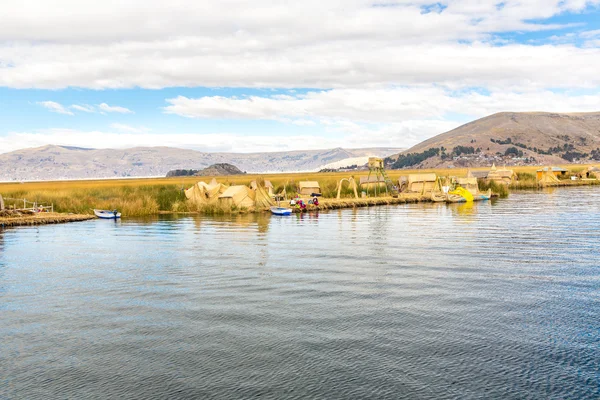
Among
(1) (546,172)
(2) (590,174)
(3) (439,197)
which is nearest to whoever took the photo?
(3) (439,197)

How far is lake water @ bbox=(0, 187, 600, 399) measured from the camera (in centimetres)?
948

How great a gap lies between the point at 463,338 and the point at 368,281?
5.86 metres


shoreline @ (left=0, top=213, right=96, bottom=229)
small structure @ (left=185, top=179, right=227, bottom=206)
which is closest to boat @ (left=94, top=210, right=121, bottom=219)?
shoreline @ (left=0, top=213, right=96, bottom=229)

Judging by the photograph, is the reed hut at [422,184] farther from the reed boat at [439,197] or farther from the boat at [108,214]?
Result: the boat at [108,214]

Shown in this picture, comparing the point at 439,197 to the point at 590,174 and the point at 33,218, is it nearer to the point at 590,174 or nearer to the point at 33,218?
the point at 33,218

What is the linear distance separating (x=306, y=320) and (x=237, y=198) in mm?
36249

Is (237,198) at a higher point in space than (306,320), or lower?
higher

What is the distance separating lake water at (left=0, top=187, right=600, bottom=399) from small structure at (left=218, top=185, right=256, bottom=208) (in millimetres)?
22280

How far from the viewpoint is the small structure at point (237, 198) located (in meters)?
48.6

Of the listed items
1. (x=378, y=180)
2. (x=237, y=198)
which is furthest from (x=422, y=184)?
(x=237, y=198)

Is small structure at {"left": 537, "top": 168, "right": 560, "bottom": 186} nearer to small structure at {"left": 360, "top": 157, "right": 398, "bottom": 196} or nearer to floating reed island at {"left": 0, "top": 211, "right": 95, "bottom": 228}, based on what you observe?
small structure at {"left": 360, "top": 157, "right": 398, "bottom": 196}

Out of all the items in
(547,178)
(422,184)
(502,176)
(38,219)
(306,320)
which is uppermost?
(502,176)

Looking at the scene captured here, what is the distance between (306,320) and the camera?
13.0m

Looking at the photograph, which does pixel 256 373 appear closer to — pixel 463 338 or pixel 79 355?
pixel 79 355
